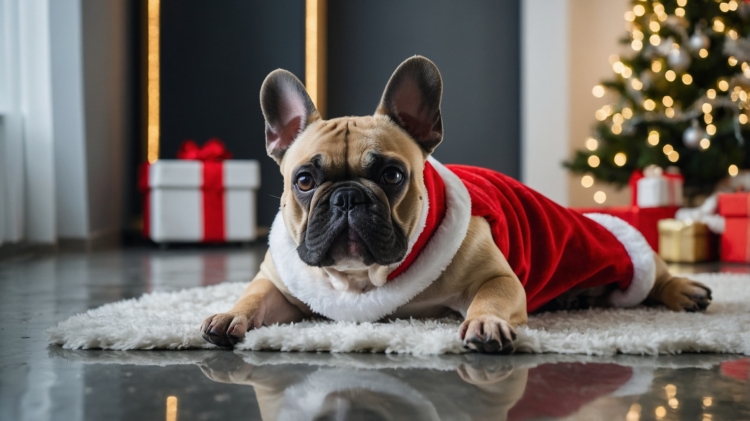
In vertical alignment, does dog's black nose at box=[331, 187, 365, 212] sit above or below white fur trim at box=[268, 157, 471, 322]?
above

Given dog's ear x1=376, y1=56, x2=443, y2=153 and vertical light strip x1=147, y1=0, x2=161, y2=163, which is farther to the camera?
vertical light strip x1=147, y1=0, x2=161, y2=163

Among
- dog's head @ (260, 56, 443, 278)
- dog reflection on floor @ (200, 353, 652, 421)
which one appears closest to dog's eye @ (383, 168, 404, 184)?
dog's head @ (260, 56, 443, 278)

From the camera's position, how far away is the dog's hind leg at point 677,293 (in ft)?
5.46

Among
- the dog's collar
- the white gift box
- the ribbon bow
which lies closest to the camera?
the dog's collar

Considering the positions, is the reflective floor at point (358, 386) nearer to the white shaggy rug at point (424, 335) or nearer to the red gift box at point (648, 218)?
the white shaggy rug at point (424, 335)

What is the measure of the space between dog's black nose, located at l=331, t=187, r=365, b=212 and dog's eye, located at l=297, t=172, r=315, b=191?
0.10m

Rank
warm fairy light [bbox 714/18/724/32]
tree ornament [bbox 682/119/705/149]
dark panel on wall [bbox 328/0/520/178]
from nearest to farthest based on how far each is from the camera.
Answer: tree ornament [bbox 682/119/705/149] → warm fairy light [bbox 714/18/724/32] → dark panel on wall [bbox 328/0/520/178]

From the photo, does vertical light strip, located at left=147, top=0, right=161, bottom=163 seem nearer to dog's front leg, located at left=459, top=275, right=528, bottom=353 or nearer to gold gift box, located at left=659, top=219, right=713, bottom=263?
gold gift box, located at left=659, top=219, right=713, bottom=263

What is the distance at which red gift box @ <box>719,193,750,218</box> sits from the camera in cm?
332

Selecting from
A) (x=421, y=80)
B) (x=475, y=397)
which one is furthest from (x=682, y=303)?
(x=475, y=397)

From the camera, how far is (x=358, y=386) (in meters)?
1.00

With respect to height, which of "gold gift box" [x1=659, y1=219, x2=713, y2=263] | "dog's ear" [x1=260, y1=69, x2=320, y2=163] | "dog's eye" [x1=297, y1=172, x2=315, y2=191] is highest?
"dog's ear" [x1=260, y1=69, x2=320, y2=163]

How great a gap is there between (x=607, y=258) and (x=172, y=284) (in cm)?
149

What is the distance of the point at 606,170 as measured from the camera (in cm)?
438
